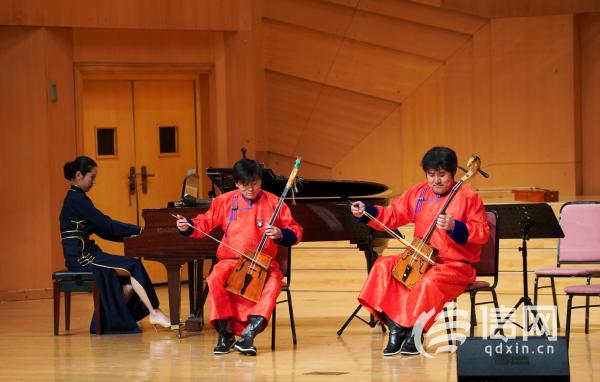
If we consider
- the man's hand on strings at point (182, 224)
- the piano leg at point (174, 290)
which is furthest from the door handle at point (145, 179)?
the man's hand on strings at point (182, 224)

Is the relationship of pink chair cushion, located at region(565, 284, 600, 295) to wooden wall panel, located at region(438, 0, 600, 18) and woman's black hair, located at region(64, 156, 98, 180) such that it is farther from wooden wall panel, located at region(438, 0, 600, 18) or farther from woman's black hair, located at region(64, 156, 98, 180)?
wooden wall panel, located at region(438, 0, 600, 18)

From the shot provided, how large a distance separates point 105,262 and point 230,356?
4.37ft

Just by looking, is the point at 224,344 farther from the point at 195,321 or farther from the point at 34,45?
the point at 34,45

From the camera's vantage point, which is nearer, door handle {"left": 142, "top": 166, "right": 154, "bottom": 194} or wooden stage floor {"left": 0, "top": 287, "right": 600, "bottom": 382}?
wooden stage floor {"left": 0, "top": 287, "right": 600, "bottom": 382}

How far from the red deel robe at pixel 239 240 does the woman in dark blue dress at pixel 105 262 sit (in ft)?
2.73

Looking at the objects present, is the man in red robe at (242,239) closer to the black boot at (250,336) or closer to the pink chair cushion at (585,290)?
the black boot at (250,336)

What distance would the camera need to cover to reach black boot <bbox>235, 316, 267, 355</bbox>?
19.7 feet

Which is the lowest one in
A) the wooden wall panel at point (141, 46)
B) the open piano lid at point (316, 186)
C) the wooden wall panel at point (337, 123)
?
the open piano lid at point (316, 186)

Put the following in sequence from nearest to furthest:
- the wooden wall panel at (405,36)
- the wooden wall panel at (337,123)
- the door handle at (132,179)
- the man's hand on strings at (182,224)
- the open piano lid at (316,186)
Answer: the man's hand on strings at (182,224)
the open piano lid at (316,186)
the door handle at (132,179)
the wooden wall panel at (405,36)
the wooden wall panel at (337,123)

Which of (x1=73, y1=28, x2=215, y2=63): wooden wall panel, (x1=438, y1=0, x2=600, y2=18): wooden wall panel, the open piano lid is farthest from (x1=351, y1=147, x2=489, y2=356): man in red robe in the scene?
(x1=438, y1=0, x2=600, y2=18): wooden wall panel

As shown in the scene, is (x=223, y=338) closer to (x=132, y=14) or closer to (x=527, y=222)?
(x=527, y=222)

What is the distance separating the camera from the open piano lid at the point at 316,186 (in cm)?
691

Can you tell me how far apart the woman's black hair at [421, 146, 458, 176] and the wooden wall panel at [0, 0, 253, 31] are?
3.31 metres

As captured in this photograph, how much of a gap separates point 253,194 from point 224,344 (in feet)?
2.80
